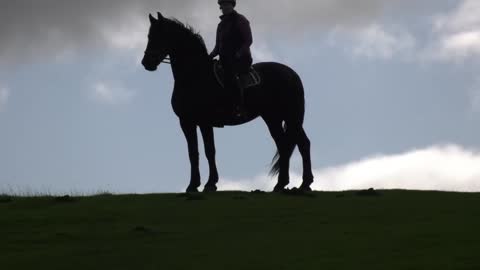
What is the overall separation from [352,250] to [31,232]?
5.11 meters

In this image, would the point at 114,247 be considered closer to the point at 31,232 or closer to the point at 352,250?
the point at 31,232

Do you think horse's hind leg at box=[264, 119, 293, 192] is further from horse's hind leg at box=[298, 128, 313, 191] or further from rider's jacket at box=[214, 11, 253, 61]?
rider's jacket at box=[214, 11, 253, 61]

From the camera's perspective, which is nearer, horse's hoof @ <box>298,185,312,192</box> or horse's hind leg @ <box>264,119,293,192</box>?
horse's hoof @ <box>298,185,312,192</box>

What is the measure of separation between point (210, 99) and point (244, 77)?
2.69 ft

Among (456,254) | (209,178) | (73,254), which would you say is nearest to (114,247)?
(73,254)

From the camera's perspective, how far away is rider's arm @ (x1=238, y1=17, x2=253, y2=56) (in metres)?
18.9

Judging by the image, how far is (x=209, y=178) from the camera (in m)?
19.1

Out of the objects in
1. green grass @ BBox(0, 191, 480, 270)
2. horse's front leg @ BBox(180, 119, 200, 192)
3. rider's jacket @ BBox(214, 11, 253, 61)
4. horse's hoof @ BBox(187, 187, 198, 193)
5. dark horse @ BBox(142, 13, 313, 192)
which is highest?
rider's jacket @ BBox(214, 11, 253, 61)

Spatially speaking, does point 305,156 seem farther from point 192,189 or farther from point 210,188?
point 192,189

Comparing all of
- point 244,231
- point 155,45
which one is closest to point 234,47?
point 155,45

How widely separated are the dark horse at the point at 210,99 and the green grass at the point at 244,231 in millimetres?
1802

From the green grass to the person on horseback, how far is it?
8.02 feet

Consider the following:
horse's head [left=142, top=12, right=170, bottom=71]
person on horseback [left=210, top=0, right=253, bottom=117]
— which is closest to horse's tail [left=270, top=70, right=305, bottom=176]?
person on horseback [left=210, top=0, right=253, bottom=117]

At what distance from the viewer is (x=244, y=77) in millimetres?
19016
